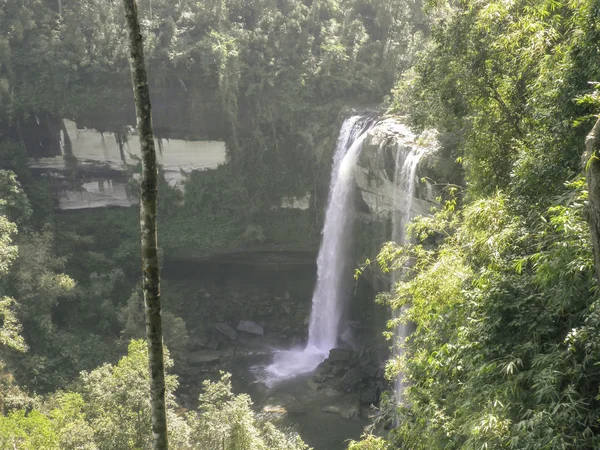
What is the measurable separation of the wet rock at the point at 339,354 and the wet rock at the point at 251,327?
3668 mm

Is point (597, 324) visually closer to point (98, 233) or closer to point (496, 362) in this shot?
point (496, 362)

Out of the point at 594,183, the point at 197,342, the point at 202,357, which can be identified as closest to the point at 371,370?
the point at 202,357

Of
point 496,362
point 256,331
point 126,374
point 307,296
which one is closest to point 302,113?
point 307,296

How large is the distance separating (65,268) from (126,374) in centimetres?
1136

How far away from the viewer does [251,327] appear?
20406 millimetres

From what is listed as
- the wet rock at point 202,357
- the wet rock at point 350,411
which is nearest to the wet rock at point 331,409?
the wet rock at point 350,411

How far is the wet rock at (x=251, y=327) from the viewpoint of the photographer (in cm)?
2030

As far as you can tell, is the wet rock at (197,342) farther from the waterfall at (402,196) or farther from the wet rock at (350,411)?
the waterfall at (402,196)

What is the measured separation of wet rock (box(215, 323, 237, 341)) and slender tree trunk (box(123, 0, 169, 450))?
1651cm

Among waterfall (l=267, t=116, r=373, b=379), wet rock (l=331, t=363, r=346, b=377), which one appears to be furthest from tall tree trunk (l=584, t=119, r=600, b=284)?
waterfall (l=267, t=116, r=373, b=379)

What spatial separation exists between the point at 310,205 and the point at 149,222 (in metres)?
18.8

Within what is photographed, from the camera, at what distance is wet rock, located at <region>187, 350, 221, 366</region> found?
1822 centimetres

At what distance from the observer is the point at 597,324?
3.69 meters

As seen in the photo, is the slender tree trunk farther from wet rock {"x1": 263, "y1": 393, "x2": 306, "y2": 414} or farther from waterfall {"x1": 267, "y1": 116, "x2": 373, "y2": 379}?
waterfall {"x1": 267, "y1": 116, "x2": 373, "y2": 379}
